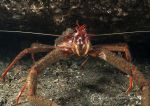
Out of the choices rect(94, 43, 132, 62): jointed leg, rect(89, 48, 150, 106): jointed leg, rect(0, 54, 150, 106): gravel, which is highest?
rect(94, 43, 132, 62): jointed leg

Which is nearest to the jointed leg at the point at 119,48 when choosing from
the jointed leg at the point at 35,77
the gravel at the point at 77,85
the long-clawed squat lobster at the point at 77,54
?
the long-clawed squat lobster at the point at 77,54

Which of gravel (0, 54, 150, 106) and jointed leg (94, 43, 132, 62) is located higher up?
jointed leg (94, 43, 132, 62)

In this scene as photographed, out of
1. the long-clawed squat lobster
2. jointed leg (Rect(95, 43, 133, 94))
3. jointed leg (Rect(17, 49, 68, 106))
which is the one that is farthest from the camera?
jointed leg (Rect(95, 43, 133, 94))

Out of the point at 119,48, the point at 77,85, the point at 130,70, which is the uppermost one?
the point at 119,48

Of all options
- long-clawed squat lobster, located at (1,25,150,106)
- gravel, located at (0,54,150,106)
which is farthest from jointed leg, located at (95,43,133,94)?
gravel, located at (0,54,150,106)

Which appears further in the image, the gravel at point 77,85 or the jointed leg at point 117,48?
the jointed leg at point 117,48

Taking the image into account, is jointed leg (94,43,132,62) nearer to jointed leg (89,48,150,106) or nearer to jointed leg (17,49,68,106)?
jointed leg (89,48,150,106)

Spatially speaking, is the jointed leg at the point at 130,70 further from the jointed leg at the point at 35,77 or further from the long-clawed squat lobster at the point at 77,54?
the jointed leg at the point at 35,77

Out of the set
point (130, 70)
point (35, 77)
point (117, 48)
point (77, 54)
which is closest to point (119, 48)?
point (117, 48)

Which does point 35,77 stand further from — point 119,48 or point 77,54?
point 119,48
